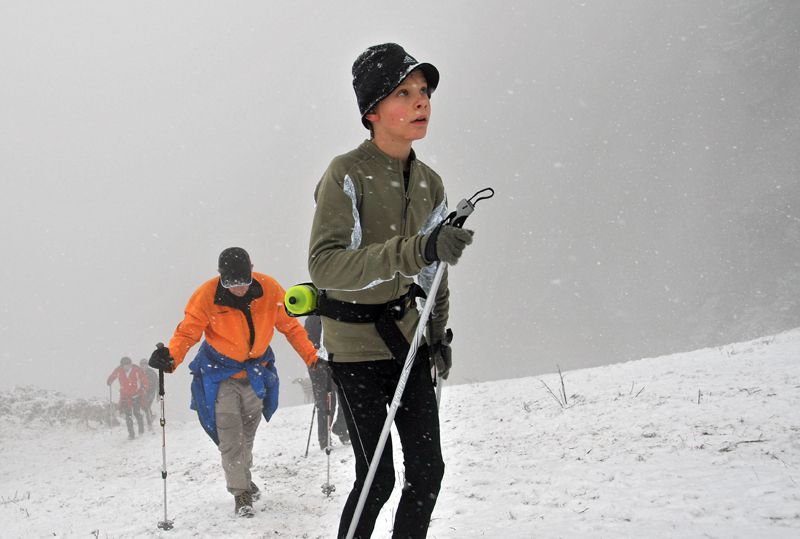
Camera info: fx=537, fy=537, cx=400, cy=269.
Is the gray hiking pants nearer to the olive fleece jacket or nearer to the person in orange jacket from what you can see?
Result: the person in orange jacket

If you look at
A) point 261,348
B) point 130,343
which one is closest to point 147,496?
point 261,348

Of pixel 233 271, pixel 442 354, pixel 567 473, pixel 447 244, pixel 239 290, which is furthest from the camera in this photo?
pixel 239 290

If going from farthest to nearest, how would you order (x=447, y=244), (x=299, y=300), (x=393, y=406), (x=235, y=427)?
(x=235, y=427) → (x=299, y=300) → (x=393, y=406) → (x=447, y=244)

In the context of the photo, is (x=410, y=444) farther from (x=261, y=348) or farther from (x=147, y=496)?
(x=147, y=496)

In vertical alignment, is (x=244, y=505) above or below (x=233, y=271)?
below

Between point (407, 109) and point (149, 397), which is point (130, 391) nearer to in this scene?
point (149, 397)

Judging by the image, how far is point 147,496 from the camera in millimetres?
7645

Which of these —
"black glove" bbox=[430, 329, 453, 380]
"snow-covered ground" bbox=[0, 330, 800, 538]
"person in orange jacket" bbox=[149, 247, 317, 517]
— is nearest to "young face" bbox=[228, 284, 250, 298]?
"person in orange jacket" bbox=[149, 247, 317, 517]

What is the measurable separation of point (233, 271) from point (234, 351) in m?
0.95

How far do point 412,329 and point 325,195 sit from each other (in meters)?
0.94

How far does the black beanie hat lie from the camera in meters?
3.06

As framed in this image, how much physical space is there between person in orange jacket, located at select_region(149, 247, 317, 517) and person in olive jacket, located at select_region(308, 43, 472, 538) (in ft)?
10.0

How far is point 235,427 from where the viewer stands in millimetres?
6176

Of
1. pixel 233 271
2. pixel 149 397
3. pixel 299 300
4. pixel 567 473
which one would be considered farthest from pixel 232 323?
pixel 149 397
